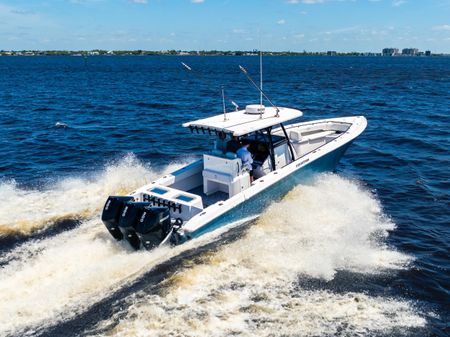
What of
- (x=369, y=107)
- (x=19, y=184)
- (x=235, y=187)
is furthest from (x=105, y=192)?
(x=369, y=107)

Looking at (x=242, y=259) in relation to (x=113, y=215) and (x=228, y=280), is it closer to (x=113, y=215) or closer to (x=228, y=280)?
(x=228, y=280)

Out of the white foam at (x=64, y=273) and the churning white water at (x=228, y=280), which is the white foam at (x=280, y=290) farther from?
the white foam at (x=64, y=273)

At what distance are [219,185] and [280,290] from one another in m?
3.88

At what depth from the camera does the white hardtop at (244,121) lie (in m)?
9.69

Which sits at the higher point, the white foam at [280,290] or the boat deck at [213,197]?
the boat deck at [213,197]

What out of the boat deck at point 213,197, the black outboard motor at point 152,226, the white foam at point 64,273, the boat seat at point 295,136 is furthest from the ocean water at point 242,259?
the boat seat at point 295,136

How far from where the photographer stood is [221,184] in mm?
10508

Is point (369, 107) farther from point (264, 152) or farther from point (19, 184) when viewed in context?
point (19, 184)

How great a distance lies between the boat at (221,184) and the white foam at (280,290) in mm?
683

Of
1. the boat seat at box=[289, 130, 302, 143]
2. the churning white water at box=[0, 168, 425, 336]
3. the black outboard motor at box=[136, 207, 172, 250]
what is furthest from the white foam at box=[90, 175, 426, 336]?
the boat seat at box=[289, 130, 302, 143]

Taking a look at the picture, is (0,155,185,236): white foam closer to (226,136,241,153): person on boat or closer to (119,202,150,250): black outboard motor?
(119,202,150,250): black outboard motor

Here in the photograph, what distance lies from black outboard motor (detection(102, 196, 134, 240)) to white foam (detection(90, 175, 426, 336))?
169cm

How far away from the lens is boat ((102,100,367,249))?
812cm

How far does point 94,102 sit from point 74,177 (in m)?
19.8
